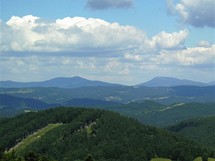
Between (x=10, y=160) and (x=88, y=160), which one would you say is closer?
(x=88, y=160)

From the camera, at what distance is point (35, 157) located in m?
126

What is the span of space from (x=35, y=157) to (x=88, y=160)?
18.8m

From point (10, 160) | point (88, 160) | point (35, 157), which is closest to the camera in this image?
point (88, 160)

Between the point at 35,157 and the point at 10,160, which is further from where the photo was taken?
the point at 10,160

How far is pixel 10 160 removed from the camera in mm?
161250

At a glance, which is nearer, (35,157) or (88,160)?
(88,160)

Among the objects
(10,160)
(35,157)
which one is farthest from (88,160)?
(10,160)

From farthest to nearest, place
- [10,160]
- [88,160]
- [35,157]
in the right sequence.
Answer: [10,160] → [35,157] → [88,160]

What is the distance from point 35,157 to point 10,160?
130 feet

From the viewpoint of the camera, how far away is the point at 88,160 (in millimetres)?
117625

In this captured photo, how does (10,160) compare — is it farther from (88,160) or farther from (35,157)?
(88,160)
